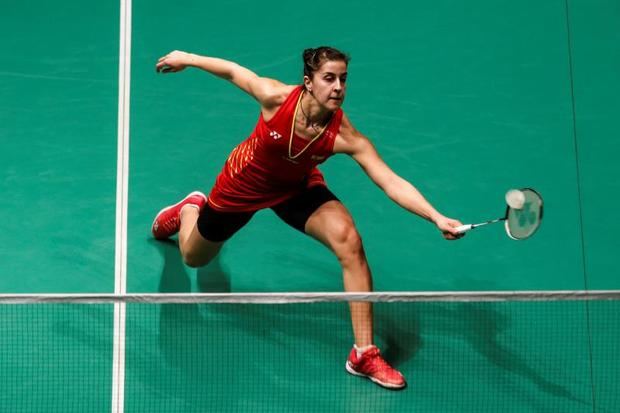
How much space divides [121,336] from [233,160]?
4.09 ft

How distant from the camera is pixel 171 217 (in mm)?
7098

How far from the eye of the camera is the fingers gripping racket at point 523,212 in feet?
17.6

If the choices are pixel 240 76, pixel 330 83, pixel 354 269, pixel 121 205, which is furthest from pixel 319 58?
pixel 121 205

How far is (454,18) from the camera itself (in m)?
8.72

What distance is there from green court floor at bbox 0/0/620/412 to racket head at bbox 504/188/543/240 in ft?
3.64

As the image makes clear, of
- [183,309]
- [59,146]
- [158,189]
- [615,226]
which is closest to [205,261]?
[183,309]

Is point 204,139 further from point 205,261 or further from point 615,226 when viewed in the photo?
point 615,226

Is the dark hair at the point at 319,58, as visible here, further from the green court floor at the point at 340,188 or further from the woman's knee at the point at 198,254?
the green court floor at the point at 340,188

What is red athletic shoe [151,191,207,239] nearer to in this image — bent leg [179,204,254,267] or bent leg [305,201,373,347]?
bent leg [179,204,254,267]

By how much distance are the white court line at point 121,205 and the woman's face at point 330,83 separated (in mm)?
1685

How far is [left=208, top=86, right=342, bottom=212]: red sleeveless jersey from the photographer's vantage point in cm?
604

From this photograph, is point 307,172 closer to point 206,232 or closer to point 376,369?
point 206,232

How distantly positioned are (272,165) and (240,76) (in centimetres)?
55

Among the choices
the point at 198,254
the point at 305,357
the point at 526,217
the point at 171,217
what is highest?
the point at 171,217
